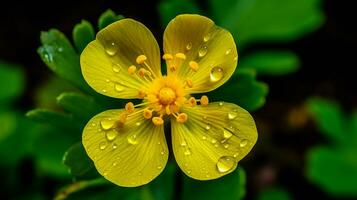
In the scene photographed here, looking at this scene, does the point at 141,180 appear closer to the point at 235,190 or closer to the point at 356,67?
the point at 235,190

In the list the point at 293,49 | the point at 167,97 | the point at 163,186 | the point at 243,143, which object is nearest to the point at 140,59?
the point at 167,97

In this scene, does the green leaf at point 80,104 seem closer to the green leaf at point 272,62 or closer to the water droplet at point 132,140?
the water droplet at point 132,140

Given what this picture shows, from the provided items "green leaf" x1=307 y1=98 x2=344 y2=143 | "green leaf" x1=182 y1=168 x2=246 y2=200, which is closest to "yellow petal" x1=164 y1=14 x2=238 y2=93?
"green leaf" x1=182 y1=168 x2=246 y2=200

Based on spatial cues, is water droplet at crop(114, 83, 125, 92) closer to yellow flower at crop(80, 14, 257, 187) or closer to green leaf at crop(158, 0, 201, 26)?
yellow flower at crop(80, 14, 257, 187)

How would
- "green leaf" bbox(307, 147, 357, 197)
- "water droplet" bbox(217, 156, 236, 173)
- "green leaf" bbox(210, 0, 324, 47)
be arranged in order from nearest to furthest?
"water droplet" bbox(217, 156, 236, 173) < "green leaf" bbox(307, 147, 357, 197) < "green leaf" bbox(210, 0, 324, 47)

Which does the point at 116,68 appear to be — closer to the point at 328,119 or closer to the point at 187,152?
the point at 187,152

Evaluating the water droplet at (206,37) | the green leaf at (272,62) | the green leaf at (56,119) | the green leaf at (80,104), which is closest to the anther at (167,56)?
the water droplet at (206,37)
